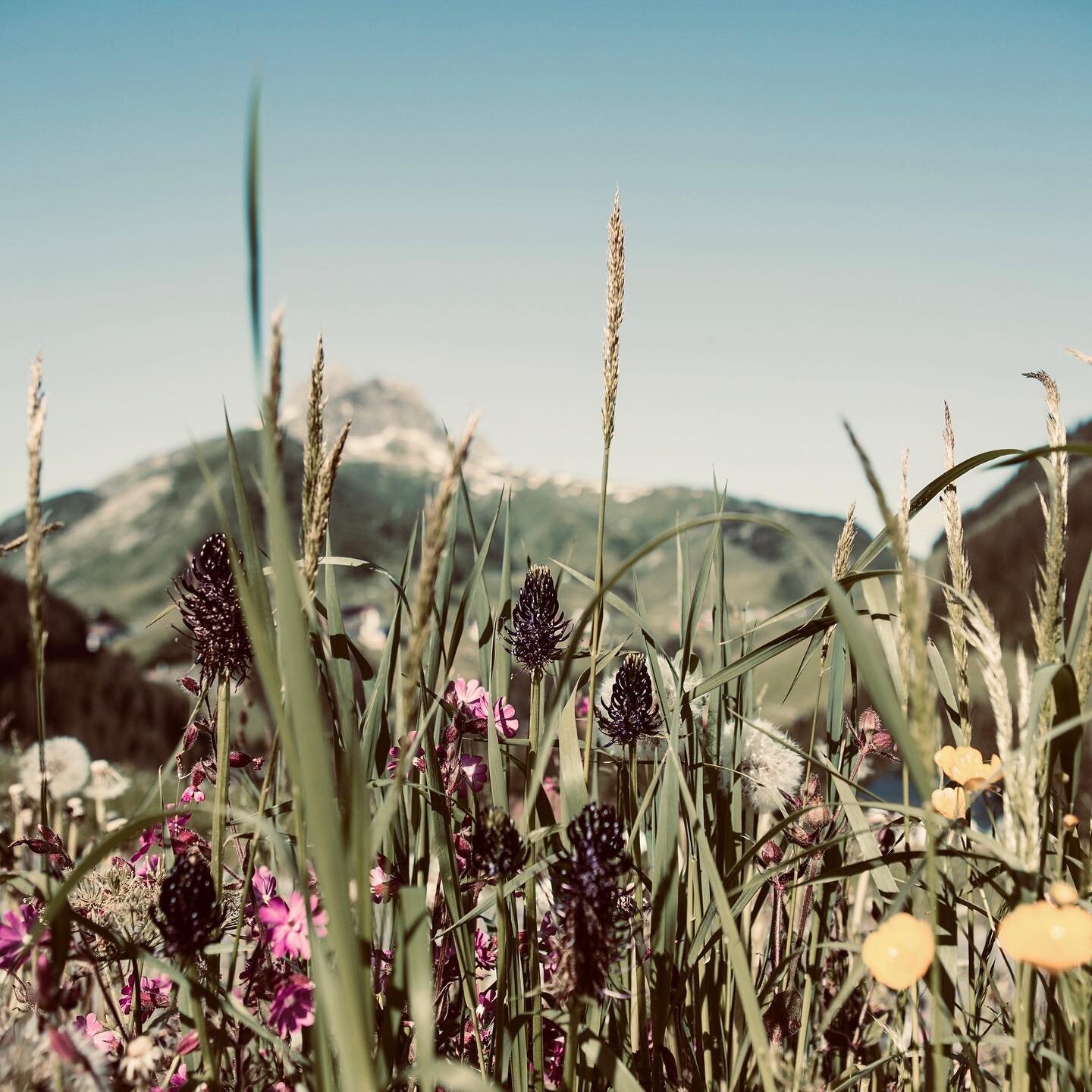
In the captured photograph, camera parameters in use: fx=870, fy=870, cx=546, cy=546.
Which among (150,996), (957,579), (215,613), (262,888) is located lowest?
(150,996)

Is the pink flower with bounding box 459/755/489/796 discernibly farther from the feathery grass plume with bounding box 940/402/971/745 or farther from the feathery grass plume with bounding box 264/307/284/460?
the feathery grass plume with bounding box 264/307/284/460

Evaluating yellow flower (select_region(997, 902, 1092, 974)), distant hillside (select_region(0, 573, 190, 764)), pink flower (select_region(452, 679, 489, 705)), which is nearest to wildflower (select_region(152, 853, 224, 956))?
pink flower (select_region(452, 679, 489, 705))

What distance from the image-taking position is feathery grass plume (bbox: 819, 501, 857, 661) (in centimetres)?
164

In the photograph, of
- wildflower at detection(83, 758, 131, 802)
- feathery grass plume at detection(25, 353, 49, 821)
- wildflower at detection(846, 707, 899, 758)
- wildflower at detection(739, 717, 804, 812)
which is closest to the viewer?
feathery grass plume at detection(25, 353, 49, 821)

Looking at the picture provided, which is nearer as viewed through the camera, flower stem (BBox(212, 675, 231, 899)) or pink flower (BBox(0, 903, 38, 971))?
flower stem (BBox(212, 675, 231, 899))

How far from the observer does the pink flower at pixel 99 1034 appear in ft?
5.17

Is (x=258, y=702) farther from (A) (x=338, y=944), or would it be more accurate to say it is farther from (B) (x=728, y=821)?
(A) (x=338, y=944)

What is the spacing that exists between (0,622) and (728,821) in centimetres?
974

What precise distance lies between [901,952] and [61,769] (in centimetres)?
375

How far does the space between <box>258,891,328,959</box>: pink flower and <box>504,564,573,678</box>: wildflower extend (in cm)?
63

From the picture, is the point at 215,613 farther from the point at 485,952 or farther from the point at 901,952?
the point at 901,952

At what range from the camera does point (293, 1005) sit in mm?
1318

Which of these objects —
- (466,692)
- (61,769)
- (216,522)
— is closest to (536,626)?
(466,692)

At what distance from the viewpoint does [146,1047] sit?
3.59 feet
